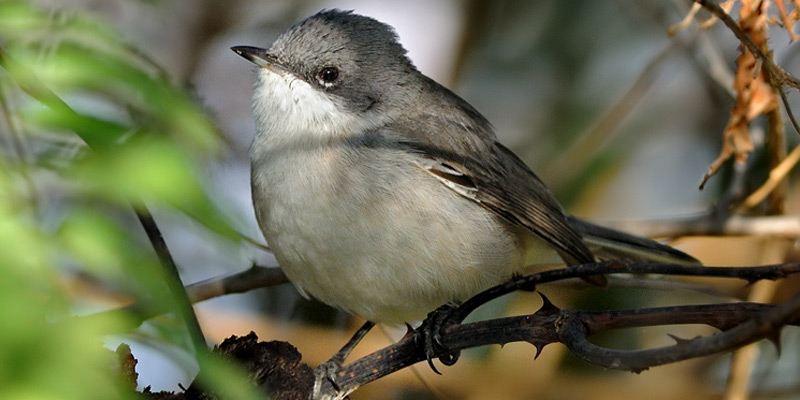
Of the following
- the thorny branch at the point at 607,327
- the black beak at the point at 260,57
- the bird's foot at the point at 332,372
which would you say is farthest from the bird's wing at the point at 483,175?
the thorny branch at the point at 607,327

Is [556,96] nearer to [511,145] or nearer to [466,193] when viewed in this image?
[511,145]

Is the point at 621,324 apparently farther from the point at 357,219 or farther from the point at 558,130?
the point at 558,130

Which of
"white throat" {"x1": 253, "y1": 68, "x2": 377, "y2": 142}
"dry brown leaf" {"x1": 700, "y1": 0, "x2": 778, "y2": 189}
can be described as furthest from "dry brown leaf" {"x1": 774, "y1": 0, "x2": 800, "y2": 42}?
"white throat" {"x1": 253, "y1": 68, "x2": 377, "y2": 142}

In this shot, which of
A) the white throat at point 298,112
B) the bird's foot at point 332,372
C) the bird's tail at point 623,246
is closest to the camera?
the bird's foot at point 332,372

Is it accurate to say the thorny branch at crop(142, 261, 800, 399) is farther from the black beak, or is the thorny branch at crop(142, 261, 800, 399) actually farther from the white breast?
the black beak

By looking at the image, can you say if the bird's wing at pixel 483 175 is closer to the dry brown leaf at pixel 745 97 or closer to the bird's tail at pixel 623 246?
the bird's tail at pixel 623 246

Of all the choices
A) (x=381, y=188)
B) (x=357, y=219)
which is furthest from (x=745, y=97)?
(x=357, y=219)

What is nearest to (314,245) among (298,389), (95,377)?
(298,389)
